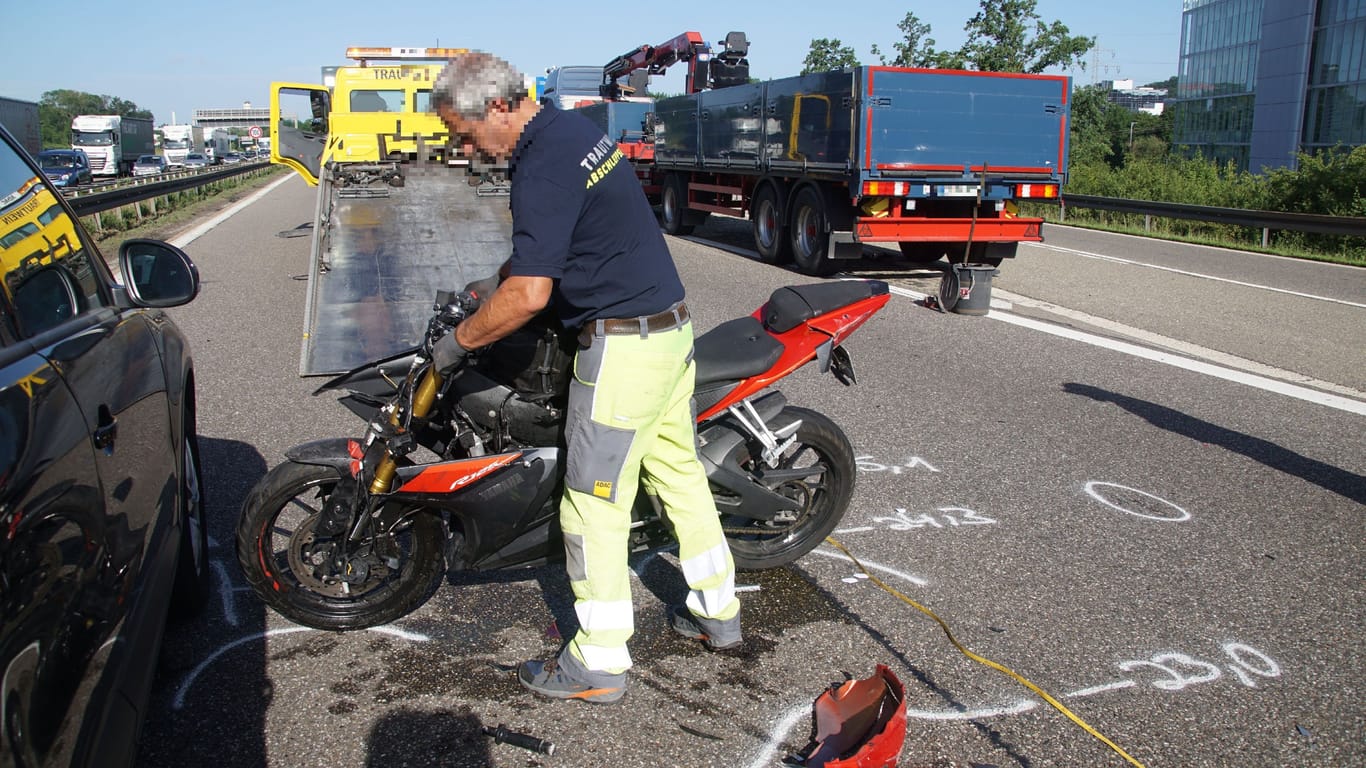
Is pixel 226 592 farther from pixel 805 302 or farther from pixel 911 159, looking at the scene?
pixel 911 159

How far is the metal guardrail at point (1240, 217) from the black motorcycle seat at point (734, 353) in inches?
427

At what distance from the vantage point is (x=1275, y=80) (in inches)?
2133

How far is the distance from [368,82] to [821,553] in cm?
1616

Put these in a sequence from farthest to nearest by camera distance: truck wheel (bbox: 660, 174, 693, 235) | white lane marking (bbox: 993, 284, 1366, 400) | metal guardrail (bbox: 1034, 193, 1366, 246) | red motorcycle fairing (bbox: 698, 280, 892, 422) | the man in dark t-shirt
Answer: truck wheel (bbox: 660, 174, 693, 235) < metal guardrail (bbox: 1034, 193, 1366, 246) < white lane marking (bbox: 993, 284, 1366, 400) < red motorcycle fairing (bbox: 698, 280, 892, 422) < the man in dark t-shirt

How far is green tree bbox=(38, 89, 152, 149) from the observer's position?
74.8 meters

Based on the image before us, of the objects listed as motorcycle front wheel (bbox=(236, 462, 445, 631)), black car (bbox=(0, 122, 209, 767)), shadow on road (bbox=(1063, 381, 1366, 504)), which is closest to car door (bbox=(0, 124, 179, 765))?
black car (bbox=(0, 122, 209, 767))

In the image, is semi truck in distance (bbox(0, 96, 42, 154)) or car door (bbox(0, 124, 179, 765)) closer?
car door (bbox(0, 124, 179, 765))

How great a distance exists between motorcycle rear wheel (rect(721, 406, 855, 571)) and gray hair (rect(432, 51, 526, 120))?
5.39 ft

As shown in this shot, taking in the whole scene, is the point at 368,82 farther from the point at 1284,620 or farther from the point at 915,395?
the point at 1284,620

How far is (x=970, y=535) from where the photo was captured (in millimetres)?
4656

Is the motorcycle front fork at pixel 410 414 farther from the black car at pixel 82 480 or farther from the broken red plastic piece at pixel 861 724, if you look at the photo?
the broken red plastic piece at pixel 861 724

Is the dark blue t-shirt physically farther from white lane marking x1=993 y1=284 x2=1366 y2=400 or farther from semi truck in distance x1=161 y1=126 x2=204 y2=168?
semi truck in distance x1=161 y1=126 x2=204 y2=168

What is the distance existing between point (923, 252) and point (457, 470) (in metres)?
12.5

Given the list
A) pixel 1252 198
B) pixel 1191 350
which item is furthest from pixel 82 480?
pixel 1252 198
